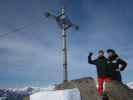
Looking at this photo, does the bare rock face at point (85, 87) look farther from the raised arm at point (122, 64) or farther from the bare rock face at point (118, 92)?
the raised arm at point (122, 64)

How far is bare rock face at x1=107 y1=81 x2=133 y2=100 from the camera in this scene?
Result: 10.7m

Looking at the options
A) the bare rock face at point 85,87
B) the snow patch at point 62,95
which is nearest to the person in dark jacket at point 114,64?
the bare rock face at point 85,87

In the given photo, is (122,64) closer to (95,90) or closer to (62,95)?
(95,90)

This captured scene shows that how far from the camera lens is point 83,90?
11.0m

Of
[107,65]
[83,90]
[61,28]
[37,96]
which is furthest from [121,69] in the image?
[61,28]

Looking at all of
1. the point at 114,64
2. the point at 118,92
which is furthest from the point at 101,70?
the point at 118,92

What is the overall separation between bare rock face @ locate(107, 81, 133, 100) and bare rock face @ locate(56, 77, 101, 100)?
0.72 m

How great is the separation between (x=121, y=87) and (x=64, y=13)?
695 cm

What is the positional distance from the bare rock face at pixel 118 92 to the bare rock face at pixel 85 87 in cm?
72

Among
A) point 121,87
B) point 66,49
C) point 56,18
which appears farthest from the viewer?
point 56,18

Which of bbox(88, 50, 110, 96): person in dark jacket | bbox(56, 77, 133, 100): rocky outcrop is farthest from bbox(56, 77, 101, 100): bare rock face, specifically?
bbox(88, 50, 110, 96): person in dark jacket

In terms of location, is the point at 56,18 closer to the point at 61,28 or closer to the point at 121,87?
the point at 61,28

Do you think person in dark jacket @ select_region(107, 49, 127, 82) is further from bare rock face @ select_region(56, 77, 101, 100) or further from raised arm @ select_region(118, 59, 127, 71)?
bare rock face @ select_region(56, 77, 101, 100)

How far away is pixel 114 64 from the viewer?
10695mm
